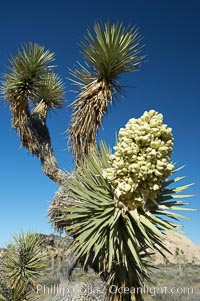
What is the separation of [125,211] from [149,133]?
71 centimetres

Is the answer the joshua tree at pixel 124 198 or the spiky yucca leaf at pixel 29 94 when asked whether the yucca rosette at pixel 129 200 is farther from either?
the spiky yucca leaf at pixel 29 94

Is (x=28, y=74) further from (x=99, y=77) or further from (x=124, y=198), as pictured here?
(x=124, y=198)

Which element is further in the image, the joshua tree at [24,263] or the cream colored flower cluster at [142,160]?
the joshua tree at [24,263]

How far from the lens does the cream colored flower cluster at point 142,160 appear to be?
2.70 metres

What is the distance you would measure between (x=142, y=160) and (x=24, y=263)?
12.3ft

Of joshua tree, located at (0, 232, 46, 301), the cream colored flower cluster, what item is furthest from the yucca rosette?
joshua tree, located at (0, 232, 46, 301)

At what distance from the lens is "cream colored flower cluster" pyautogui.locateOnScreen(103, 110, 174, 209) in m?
2.70

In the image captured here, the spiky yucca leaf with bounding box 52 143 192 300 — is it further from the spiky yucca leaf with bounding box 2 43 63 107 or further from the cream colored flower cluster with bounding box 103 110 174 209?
the spiky yucca leaf with bounding box 2 43 63 107

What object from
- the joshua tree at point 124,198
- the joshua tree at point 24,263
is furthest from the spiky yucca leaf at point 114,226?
the joshua tree at point 24,263

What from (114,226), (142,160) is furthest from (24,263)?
(142,160)

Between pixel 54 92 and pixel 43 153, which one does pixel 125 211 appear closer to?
pixel 43 153

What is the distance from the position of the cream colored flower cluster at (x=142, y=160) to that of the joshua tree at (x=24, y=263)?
311cm

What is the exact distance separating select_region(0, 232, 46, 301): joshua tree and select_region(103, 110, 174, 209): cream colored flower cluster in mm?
3108

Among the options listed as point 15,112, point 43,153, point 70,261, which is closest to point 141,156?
point 70,261
